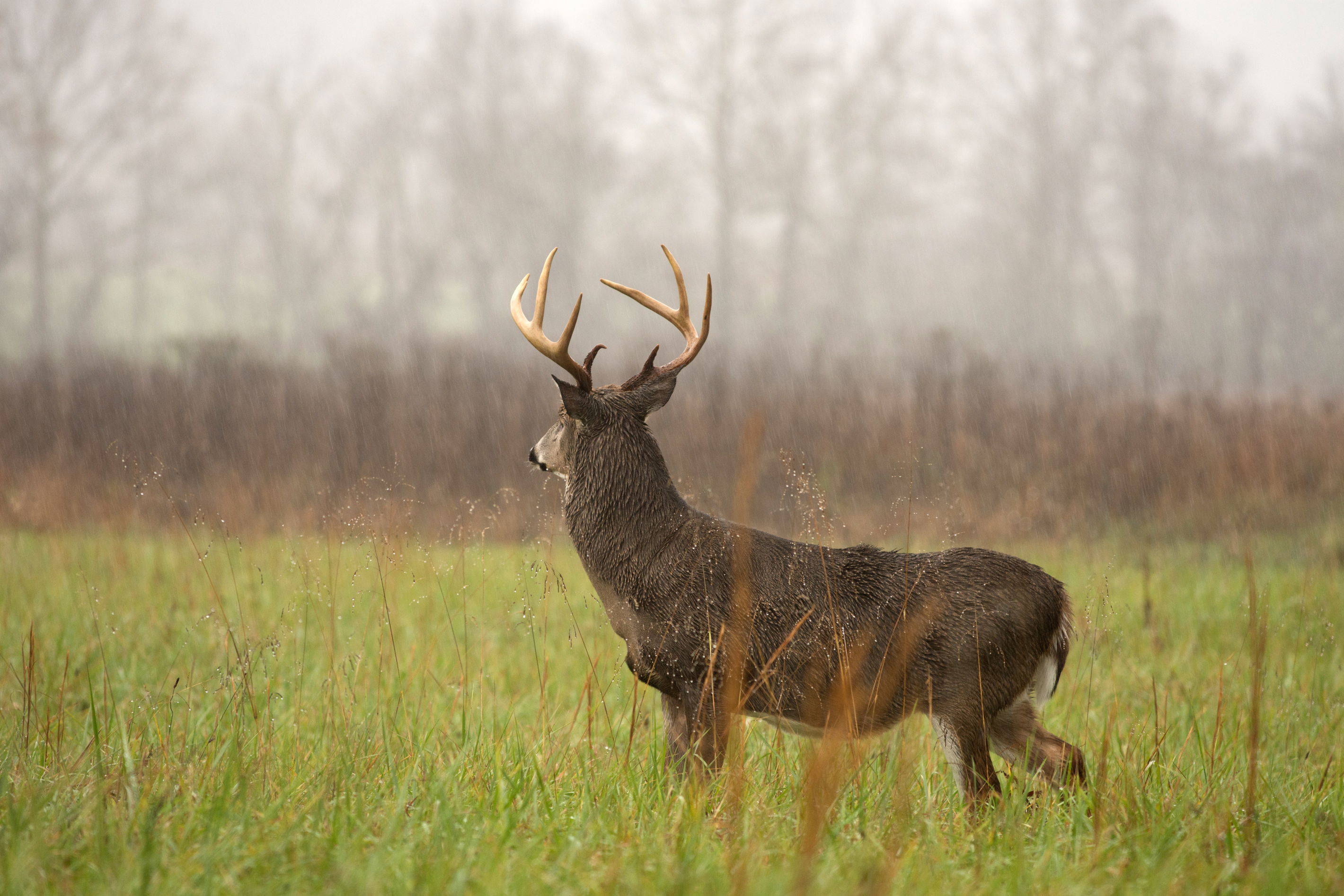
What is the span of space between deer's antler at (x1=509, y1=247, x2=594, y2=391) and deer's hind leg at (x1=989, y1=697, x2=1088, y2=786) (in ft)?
6.24

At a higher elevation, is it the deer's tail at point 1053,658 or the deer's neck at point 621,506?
the deer's neck at point 621,506

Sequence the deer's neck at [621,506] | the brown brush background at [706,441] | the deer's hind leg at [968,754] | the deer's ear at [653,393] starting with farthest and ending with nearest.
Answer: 1. the brown brush background at [706,441]
2. the deer's ear at [653,393]
3. the deer's neck at [621,506]
4. the deer's hind leg at [968,754]

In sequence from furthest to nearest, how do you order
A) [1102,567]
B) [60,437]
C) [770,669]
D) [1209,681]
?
1. [60,437]
2. [1102,567]
3. [1209,681]
4. [770,669]

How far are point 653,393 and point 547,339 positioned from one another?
1.46 feet

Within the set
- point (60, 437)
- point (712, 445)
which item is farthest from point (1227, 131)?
point (60, 437)

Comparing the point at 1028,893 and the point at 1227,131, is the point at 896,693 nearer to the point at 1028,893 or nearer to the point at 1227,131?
the point at 1028,893

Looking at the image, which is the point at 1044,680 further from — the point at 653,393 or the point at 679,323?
the point at 679,323

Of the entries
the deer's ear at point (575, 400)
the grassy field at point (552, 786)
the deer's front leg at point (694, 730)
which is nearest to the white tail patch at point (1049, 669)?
the grassy field at point (552, 786)

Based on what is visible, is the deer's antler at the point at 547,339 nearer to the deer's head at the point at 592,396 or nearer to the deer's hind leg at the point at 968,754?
the deer's head at the point at 592,396

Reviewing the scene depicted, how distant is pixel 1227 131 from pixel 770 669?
79.2 feet

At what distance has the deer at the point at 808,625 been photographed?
3359 mm

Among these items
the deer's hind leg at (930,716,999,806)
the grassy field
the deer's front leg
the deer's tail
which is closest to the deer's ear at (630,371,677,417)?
the grassy field

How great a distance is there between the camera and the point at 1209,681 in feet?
17.2

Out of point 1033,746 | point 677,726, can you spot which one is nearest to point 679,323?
point 677,726
